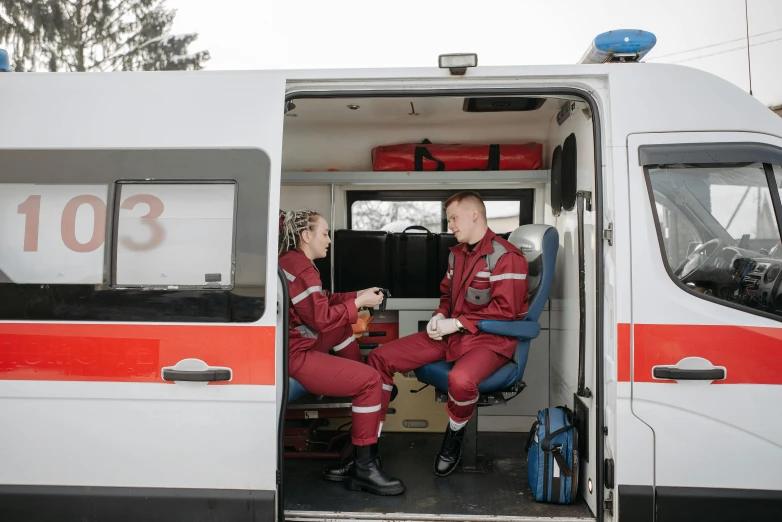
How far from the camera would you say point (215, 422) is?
2.77 m

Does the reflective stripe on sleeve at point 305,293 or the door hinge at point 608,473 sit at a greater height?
the reflective stripe on sleeve at point 305,293

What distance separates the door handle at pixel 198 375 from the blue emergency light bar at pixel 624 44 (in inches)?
87.5

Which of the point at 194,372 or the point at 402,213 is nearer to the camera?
the point at 194,372

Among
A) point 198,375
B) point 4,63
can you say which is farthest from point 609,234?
point 4,63

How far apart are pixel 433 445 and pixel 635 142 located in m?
2.42

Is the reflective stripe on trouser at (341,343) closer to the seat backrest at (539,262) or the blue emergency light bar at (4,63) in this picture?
the seat backrest at (539,262)

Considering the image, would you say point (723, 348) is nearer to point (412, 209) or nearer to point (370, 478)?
point (370, 478)

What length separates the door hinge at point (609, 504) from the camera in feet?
9.15

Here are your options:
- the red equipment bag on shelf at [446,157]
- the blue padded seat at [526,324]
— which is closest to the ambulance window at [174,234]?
the blue padded seat at [526,324]

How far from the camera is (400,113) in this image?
4777mm

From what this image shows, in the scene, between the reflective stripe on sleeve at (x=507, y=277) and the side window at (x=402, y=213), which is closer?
the reflective stripe on sleeve at (x=507, y=277)

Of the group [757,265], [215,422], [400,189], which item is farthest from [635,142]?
[400,189]

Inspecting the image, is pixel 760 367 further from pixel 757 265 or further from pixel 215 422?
pixel 215 422

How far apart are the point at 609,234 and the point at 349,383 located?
1546mm
